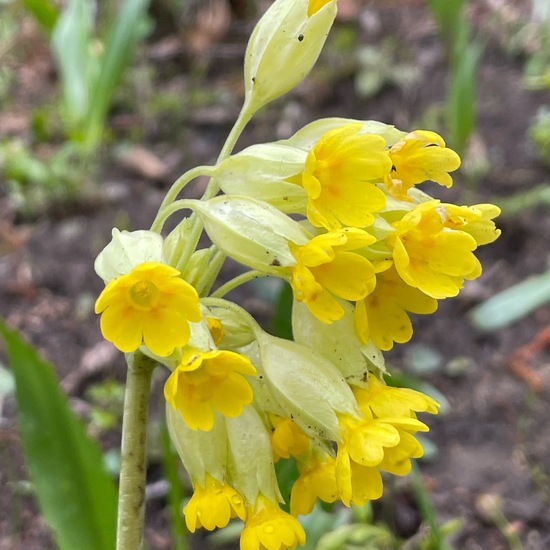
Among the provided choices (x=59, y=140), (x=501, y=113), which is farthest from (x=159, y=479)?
(x=501, y=113)

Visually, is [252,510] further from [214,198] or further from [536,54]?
[536,54]

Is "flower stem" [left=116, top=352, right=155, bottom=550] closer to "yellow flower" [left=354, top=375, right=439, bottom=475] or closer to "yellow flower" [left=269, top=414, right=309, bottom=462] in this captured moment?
"yellow flower" [left=269, top=414, right=309, bottom=462]

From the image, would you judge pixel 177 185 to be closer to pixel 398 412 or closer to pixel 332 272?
pixel 332 272

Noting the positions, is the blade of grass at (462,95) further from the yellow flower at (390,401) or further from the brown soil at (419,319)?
the yellow flower at (390,401)

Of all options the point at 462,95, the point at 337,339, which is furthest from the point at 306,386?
the point at 462,95

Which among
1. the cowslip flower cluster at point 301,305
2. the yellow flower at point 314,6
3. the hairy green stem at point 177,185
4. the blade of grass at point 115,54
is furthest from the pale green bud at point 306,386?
the blade of grass at point 115,54
